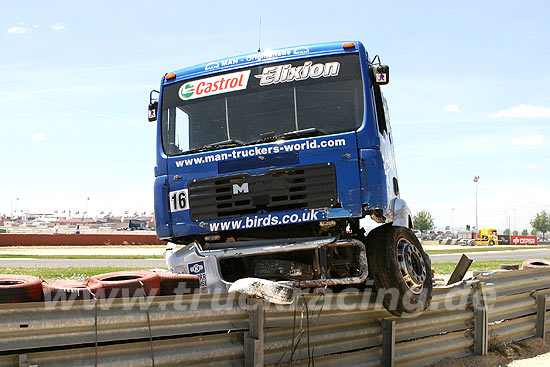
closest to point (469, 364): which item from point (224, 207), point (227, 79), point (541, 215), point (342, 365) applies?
point (342, 365)

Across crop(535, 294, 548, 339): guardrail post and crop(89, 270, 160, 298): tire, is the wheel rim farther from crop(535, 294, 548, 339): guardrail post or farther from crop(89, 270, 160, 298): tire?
crop(535, 294, 548, 339): guardrail post

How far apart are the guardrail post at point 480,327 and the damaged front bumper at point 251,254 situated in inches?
74.7

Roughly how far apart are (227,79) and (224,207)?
153 centimetres

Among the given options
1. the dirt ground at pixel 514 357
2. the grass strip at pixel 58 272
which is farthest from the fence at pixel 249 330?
the grass strip at pixel 58 272

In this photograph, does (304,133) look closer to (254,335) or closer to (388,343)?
(388,343)

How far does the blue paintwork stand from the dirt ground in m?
1.84

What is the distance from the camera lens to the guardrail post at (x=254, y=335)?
14.0 feet

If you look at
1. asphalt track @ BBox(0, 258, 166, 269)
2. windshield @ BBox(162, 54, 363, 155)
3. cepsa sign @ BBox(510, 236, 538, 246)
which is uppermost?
windshield @ BBox(162, 54, 363, 155)

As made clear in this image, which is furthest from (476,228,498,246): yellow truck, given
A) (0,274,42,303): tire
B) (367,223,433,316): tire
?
(0,274,42,303): tire

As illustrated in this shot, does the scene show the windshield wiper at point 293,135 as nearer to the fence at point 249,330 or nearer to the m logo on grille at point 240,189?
the m logo on grille at point 240,189

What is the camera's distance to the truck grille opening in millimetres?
5980

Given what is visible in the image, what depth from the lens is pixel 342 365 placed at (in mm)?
5059

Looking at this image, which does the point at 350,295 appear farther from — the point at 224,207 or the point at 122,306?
the point at 122,306

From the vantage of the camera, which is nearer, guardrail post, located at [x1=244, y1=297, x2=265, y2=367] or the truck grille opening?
guardrail post, located at [x1=244, y1=297, x2=265, y2=367]
